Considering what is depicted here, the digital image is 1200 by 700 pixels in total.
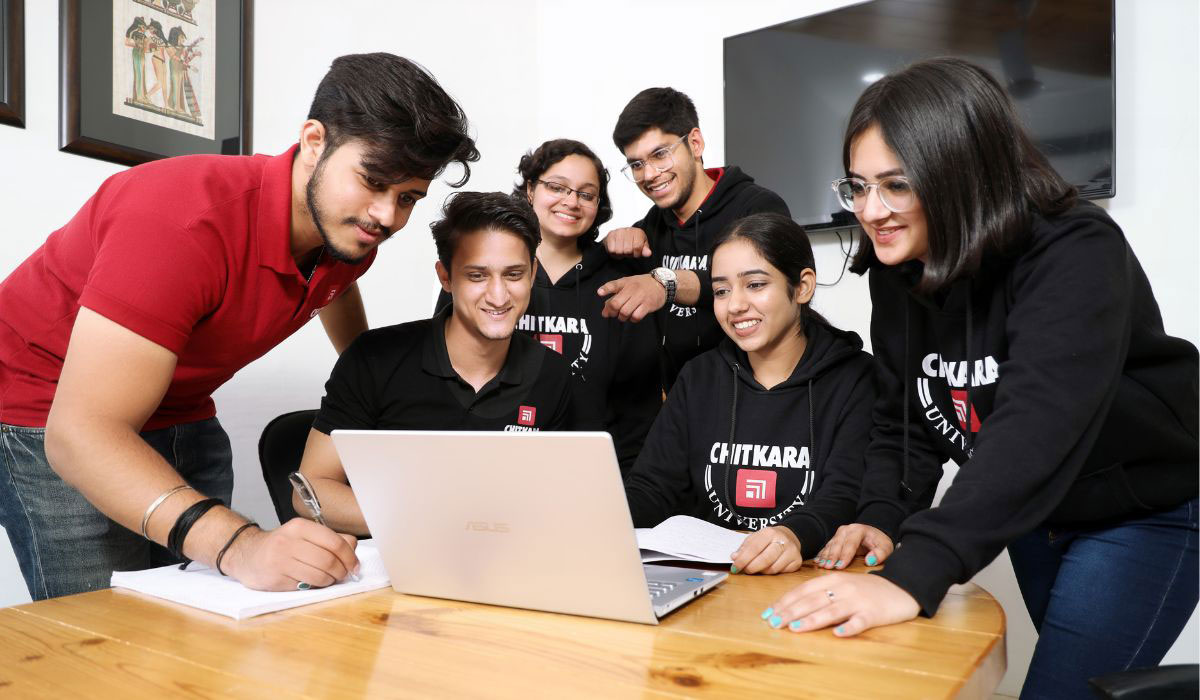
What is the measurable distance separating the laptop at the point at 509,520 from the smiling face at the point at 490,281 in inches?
32.7

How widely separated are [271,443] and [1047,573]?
1.40 metres

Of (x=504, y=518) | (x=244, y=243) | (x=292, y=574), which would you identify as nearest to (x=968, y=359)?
(x=504, y=518)

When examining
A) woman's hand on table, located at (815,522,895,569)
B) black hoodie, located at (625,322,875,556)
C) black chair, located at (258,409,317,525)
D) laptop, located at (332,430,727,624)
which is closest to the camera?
laptop, located at (332,430,727,624)

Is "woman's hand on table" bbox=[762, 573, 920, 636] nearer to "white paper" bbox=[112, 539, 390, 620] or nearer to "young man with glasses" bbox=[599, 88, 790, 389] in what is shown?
"white paper" bbox=[112, 539, 390, 620]

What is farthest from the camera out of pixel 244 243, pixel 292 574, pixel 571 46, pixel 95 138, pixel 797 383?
pixel 571 46

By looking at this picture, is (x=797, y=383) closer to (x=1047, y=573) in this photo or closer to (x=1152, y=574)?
(x=1047, y=573)

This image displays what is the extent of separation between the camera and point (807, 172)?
2.92 m

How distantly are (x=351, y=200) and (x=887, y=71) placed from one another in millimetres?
2060

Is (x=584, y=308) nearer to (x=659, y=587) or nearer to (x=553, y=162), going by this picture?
(x=553, y=162)

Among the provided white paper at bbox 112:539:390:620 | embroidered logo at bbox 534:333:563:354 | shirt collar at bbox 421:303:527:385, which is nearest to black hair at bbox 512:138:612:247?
embroidered logo at bbox 534:333:563:354

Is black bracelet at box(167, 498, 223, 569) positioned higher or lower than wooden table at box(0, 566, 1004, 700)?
higher

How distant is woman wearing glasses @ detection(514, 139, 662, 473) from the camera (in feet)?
6.92

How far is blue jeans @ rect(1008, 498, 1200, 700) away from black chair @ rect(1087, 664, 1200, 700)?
0.42 metres

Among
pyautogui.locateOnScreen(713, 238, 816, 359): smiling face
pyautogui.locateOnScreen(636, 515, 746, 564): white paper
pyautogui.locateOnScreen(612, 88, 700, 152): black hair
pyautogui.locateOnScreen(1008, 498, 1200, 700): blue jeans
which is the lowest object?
pyautogui.locateOnScreen(1008, 498, 1200, 700): blue jeans
